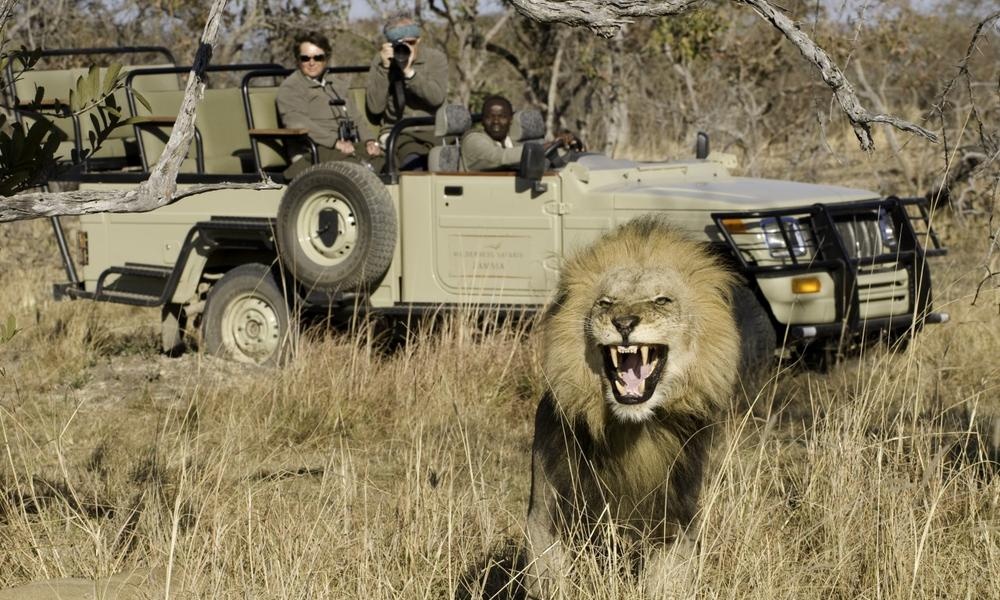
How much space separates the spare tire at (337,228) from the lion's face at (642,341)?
12.4 feet

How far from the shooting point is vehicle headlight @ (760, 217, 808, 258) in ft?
20.9

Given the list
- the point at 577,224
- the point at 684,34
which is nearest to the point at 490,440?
the point at 577,224

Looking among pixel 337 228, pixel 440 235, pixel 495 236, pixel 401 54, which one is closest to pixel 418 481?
pixel 495 236

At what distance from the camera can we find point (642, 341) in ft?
10.7

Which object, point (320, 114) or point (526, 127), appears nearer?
point (526, 127)

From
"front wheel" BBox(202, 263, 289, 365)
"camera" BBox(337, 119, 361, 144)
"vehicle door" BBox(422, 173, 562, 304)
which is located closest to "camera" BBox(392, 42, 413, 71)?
"camera" BBox(337, 119, 361, 144)

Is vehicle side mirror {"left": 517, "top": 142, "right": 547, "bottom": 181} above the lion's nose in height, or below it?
above

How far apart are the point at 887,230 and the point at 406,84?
9.58ft

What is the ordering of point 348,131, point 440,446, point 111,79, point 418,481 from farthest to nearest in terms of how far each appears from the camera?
point 348,131
point 440,446
point 418,481
point 111,79

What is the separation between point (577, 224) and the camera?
6.89 metres

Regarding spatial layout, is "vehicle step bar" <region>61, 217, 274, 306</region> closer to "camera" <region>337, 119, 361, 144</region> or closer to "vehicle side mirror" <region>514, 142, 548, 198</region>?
"camera" <region>337, 119, 361, 144</region>

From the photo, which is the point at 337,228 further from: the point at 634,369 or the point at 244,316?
the point at 634,369

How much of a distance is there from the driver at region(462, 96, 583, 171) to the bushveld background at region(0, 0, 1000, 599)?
2.80 ft

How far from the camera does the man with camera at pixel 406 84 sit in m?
7.87
